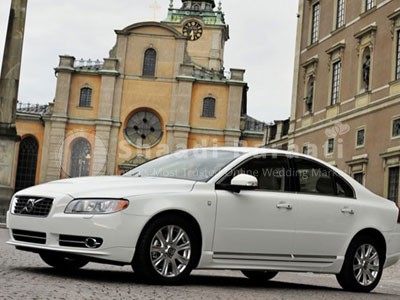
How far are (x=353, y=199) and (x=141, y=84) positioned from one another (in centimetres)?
5313

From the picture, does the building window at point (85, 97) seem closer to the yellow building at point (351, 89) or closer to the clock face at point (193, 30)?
the clock face at point (193, 30)

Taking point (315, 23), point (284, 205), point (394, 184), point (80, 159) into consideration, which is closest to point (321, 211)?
point (284, 205)

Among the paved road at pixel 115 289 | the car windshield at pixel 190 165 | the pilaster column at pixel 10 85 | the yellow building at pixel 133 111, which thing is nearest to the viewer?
the paved road at pixel 115 289

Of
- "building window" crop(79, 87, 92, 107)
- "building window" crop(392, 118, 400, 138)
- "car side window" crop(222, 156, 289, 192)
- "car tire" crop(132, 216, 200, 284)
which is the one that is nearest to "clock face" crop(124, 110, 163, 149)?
"building window" crop(79, 87, 92, 107)

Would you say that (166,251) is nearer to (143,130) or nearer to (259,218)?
(259,218)

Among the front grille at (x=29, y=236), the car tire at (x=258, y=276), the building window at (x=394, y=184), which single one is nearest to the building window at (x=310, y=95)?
the building window at (x=394, y=184)

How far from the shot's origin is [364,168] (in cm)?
3122

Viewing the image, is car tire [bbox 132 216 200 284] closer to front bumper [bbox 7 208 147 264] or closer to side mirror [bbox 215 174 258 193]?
front bumper [bbox 7 208 147 264]

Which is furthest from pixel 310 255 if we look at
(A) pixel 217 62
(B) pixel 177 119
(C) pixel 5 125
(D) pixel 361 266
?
(A) pixel 217 62

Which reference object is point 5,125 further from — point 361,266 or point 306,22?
point 361,266

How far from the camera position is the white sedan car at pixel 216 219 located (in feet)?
24.6

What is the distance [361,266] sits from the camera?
936 cm

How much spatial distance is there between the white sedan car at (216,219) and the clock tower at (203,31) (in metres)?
68.9

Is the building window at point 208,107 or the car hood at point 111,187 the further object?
the building window at point 208,107
